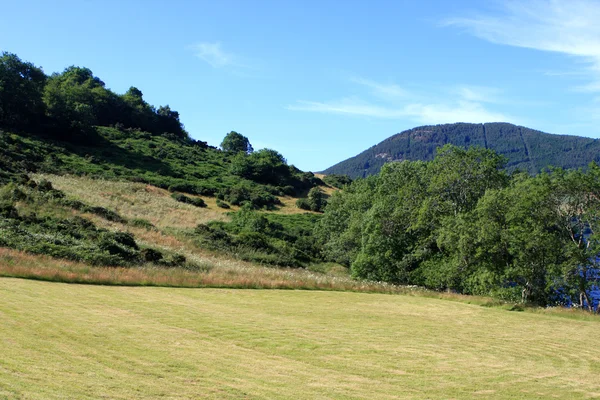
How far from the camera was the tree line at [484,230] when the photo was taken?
30.8 metres

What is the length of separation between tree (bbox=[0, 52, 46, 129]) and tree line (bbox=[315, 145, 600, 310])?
59.1 m

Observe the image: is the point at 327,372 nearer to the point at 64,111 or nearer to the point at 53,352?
the point at 53,352

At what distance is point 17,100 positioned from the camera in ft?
267

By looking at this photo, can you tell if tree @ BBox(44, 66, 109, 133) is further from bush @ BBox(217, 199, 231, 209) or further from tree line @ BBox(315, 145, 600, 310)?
tree line @ BBox(315, 145, 600, 310)

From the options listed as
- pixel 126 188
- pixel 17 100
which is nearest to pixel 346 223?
pixel 126 188

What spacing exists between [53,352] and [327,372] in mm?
6272

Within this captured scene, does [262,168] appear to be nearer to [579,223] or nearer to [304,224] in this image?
[304,224]

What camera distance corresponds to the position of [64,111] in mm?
87375

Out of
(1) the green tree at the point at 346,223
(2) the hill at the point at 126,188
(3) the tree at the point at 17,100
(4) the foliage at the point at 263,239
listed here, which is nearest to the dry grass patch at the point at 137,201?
(2) the hill at the point at 126,188

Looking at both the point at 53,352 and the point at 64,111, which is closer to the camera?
the point at 53,352

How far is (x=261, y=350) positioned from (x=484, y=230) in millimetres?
22479

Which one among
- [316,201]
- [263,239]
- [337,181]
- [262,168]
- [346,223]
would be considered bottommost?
[263,239]

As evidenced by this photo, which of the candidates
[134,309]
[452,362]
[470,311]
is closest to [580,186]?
[470,311]

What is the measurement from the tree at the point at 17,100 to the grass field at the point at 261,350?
67.3 metres
